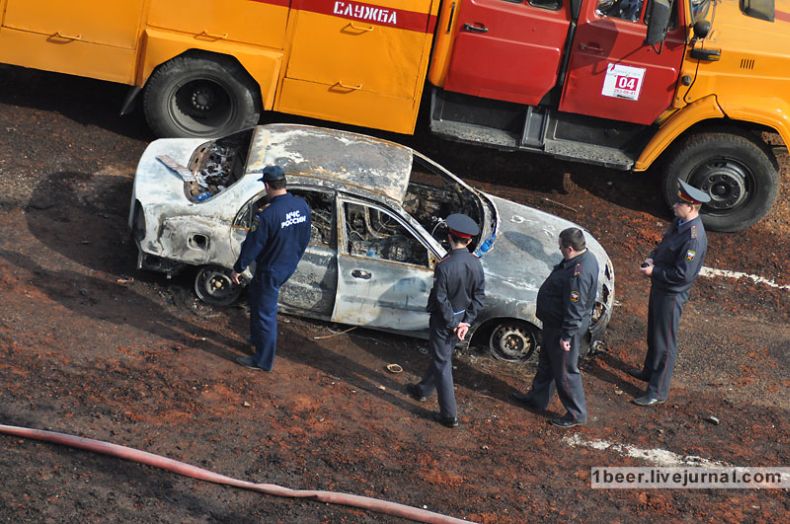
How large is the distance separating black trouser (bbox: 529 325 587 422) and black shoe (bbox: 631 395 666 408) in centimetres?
59

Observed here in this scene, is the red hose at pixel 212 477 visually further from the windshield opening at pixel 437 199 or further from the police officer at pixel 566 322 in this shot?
the windshield opening at pixel 437 199

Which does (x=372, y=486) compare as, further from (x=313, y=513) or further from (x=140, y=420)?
(x=140, y=420)

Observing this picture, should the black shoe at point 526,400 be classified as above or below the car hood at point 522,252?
below

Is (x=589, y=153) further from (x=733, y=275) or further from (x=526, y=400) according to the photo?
(x=526, y=400)

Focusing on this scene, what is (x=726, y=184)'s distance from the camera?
11.1 meters

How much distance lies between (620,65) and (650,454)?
431 centimetres

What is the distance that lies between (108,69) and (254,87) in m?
1.49

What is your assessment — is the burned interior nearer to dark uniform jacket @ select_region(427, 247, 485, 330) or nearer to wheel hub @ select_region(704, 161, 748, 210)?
dark uniform jacket @ select_region(427, 247, 485, 330)

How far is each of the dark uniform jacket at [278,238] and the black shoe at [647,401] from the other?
3168mm

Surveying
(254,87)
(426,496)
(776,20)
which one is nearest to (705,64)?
(776,20)

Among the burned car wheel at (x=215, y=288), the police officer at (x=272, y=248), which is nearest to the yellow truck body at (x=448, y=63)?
the burned car wheel at (x=215, y=288)

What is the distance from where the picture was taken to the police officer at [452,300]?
734cm

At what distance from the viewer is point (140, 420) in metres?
6.96

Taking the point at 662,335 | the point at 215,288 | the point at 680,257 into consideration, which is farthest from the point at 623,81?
the point at 215,288
